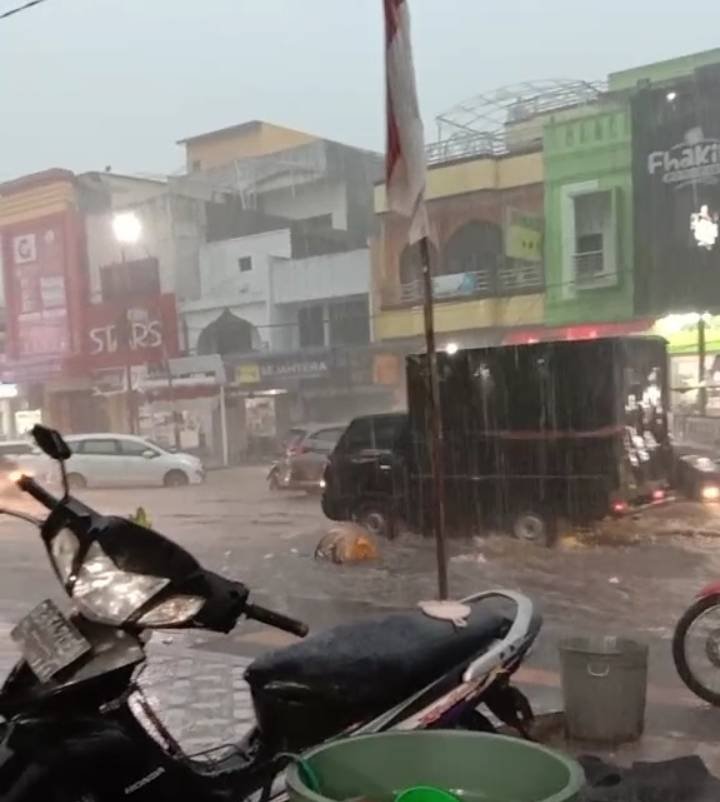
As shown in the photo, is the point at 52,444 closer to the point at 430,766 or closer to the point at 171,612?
the point at 171,612

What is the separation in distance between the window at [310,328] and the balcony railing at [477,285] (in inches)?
36.7

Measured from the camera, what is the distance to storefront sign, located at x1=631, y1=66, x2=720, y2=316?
9.24 m

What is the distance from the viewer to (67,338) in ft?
31.4

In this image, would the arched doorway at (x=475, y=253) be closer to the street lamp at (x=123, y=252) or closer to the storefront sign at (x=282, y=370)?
the storefront sign at (x=282, y=370)

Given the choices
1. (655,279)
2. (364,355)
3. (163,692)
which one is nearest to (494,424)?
(364,355)

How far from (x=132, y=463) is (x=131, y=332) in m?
1.33

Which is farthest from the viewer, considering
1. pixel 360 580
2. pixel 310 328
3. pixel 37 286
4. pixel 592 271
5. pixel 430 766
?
pixel 310 328

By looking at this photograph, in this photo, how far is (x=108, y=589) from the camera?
6.81ft

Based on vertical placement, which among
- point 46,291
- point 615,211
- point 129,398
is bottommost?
point 129,398

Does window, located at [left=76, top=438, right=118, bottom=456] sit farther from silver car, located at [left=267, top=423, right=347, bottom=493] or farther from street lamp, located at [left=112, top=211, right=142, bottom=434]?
silver car, located at [left=267, top=423, right=347, bottom=493]

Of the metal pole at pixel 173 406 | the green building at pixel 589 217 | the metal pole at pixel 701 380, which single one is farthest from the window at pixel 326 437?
the metal pole at pixel 701 380

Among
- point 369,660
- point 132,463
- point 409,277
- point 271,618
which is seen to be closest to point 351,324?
point 409,277

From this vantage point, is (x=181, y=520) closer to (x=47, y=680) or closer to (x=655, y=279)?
(x=655, y=279)

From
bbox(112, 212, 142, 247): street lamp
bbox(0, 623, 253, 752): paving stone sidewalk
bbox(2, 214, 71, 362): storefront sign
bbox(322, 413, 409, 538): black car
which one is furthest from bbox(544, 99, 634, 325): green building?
bbox(0, 623, 253, 752): paving stone sidewalk
